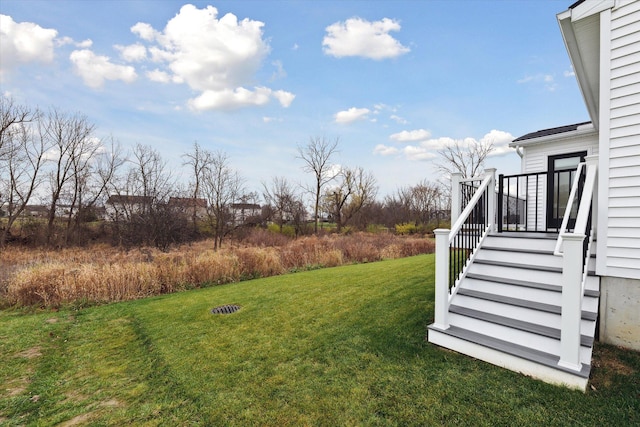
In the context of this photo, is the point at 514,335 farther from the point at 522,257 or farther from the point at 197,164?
the point at 197,164

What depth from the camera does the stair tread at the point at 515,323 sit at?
2563 mm

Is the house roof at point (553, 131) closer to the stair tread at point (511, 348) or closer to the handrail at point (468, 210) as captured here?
the handrail at point (468, 210)

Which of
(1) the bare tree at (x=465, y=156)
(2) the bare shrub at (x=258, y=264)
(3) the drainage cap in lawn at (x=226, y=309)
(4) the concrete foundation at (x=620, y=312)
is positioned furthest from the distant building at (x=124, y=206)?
(1) the bare tree at (x=465, y=156)

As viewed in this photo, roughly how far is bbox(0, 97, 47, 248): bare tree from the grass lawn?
12.7 m

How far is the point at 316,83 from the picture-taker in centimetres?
1062

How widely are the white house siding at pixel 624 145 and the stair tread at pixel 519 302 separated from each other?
589 millimetres

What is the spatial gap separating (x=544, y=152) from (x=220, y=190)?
15.3m

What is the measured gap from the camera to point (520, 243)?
3770 mm

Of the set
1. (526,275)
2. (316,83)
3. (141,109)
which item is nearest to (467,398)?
(526,275)

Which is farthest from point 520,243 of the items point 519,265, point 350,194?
point 350,194

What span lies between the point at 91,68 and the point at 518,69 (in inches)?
500

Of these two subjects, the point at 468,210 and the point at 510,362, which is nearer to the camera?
the point at 510,362

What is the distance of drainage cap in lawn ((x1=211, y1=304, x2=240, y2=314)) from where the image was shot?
491 cm

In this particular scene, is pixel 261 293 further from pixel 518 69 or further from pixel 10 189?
pixel 10 189
